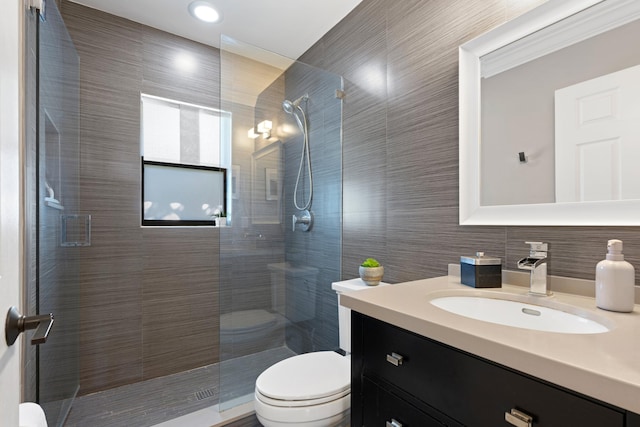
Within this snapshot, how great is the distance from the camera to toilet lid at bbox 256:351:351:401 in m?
1.23

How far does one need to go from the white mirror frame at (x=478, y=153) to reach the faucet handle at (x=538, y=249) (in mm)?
103

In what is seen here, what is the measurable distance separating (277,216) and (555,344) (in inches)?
64.9

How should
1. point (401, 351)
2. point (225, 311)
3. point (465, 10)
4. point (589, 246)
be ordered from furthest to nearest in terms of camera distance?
point (225, 311), point (465, 10), point (589, 246), point (401, 351)

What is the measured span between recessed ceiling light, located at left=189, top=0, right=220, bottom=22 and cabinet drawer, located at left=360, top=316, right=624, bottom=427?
2123 millimetres

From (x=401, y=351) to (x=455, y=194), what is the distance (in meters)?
0.79

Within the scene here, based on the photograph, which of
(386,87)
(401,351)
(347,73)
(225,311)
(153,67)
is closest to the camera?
(401,351)

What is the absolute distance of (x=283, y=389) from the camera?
1255 millimetres

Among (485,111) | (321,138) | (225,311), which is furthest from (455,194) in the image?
(225,311)

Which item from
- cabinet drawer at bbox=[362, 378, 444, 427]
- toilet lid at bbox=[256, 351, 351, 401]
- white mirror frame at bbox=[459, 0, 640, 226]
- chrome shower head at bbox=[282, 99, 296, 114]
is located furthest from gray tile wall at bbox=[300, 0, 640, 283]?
cabinet drawer at bbox=[362, 378, 444, 427]

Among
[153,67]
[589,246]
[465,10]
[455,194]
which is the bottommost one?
[589,246]

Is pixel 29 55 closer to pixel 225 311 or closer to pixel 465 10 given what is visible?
pixel 225 311

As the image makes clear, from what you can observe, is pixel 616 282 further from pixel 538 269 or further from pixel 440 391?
pixel 440 391

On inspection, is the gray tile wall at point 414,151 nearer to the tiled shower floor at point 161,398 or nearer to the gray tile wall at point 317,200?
the gray tile wall at point 317,200

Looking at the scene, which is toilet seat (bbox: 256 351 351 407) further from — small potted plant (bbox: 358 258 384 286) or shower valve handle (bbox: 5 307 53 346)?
shower valve handle (bbox: 5 307 53 346)
